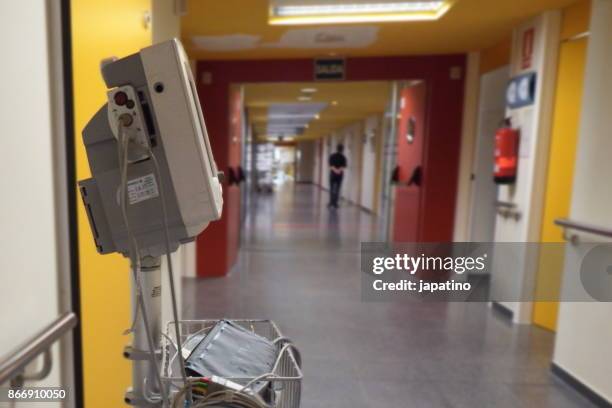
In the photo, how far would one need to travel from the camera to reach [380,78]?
A: 15.0 ft

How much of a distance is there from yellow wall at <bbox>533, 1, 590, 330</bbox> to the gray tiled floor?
2.06ft

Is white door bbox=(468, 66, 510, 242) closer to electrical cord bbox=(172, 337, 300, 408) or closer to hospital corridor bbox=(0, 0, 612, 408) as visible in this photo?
hospital corridor bbox=(0, 0, 612, 408)

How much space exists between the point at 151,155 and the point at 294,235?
621cm

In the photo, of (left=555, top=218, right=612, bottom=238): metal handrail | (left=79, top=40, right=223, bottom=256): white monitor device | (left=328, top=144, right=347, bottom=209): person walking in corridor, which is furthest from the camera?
(left=328, top=144, right=347, bottom=209): person walking in corridor

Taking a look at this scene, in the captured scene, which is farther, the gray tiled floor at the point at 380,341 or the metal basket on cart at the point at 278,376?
the gray tiled floor at the point at 380,341

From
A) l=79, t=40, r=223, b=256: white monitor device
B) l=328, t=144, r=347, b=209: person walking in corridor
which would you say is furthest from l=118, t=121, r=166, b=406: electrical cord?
l=328, t=144, r=347, b=209: person walking in corridor

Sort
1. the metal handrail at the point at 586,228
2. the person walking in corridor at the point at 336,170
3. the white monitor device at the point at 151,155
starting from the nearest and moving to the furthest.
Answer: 1. the white monitor device at the point at 151,155
2. the metal handrail at the point at 586,228
3. the person walking in corridor at the point at 336,170

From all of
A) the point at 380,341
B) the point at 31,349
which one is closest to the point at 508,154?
the point at 380,341

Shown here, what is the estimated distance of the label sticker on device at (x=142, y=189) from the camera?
884 millimetres

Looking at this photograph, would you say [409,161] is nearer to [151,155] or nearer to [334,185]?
[151,155]

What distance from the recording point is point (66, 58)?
4.08 ft

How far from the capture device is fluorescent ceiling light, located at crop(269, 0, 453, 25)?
3199 mm

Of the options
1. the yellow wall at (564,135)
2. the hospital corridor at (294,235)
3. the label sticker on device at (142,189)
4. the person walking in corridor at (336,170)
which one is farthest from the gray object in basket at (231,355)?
the person walking in corridor at (336,170)

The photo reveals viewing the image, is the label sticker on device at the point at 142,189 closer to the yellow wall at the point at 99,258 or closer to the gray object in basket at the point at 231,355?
the gray object in basket at the point at 231,355
